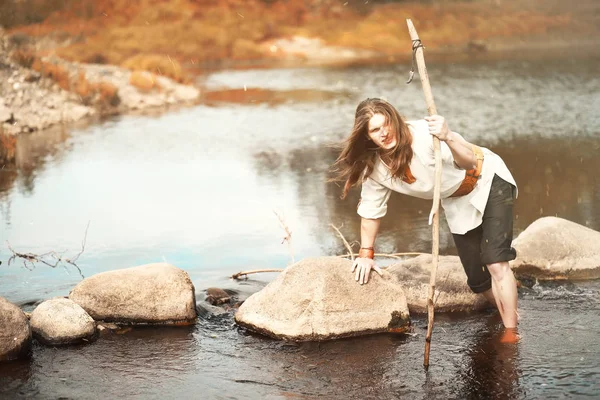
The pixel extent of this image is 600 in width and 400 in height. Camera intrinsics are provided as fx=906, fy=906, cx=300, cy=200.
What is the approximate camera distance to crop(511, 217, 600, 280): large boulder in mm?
6676

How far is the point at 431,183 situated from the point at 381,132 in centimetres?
44

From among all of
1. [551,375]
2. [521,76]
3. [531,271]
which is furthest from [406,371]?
[521,76]

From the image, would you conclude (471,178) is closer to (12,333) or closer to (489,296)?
(489,296)

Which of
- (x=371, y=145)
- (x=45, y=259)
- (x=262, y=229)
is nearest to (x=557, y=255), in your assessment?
(x=371, y=145)

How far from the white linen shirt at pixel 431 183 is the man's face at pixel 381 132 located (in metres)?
0.15

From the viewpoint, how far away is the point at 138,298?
588 centimetres

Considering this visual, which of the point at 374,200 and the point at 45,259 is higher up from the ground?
the point at 374,200

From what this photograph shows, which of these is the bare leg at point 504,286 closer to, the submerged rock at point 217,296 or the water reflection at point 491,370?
the water reflection at point 491,370

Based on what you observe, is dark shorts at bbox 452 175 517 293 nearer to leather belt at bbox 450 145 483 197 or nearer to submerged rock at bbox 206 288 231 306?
leather belt at bbox 450 145 483 197

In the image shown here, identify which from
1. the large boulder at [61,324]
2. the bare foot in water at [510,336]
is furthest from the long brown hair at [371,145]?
the large boulder at [61,324]

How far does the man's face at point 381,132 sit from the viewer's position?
4.79m

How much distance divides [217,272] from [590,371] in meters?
3.17

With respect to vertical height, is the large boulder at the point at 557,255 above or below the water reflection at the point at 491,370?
above

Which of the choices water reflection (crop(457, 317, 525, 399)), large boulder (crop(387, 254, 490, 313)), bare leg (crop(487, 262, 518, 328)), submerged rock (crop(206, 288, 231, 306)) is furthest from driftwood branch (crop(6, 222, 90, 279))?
bare leg (crop(487, 262, 518, 328))
